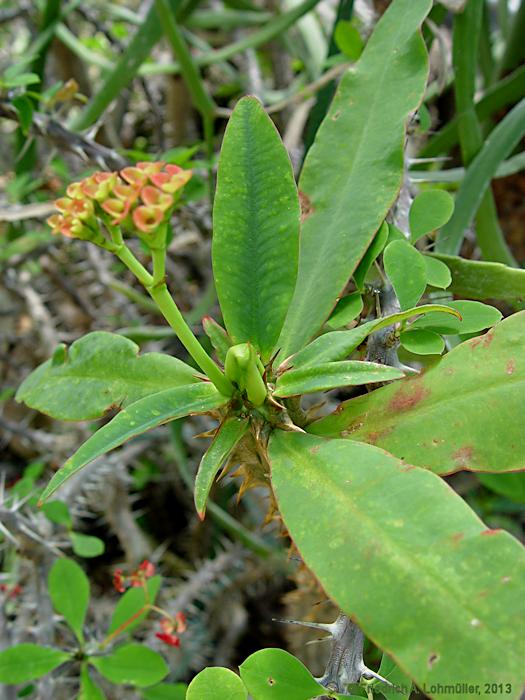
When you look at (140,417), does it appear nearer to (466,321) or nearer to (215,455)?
(215,455)

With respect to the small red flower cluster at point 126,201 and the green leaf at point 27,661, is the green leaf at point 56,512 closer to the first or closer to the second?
the green leaf at point 27,661

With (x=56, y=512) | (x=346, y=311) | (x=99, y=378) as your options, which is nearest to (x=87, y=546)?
(x=56, y=512)

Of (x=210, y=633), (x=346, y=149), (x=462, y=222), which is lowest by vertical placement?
(x=210, y=633)

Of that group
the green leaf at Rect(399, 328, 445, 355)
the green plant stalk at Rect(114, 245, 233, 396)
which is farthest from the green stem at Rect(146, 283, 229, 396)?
the green leaf at Rect(399, 328, 445, 355)

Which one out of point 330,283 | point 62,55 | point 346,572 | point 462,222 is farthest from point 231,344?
point 62,55

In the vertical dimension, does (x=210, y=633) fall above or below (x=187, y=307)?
below

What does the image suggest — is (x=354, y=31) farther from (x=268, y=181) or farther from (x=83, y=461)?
(x=83, y=461)
